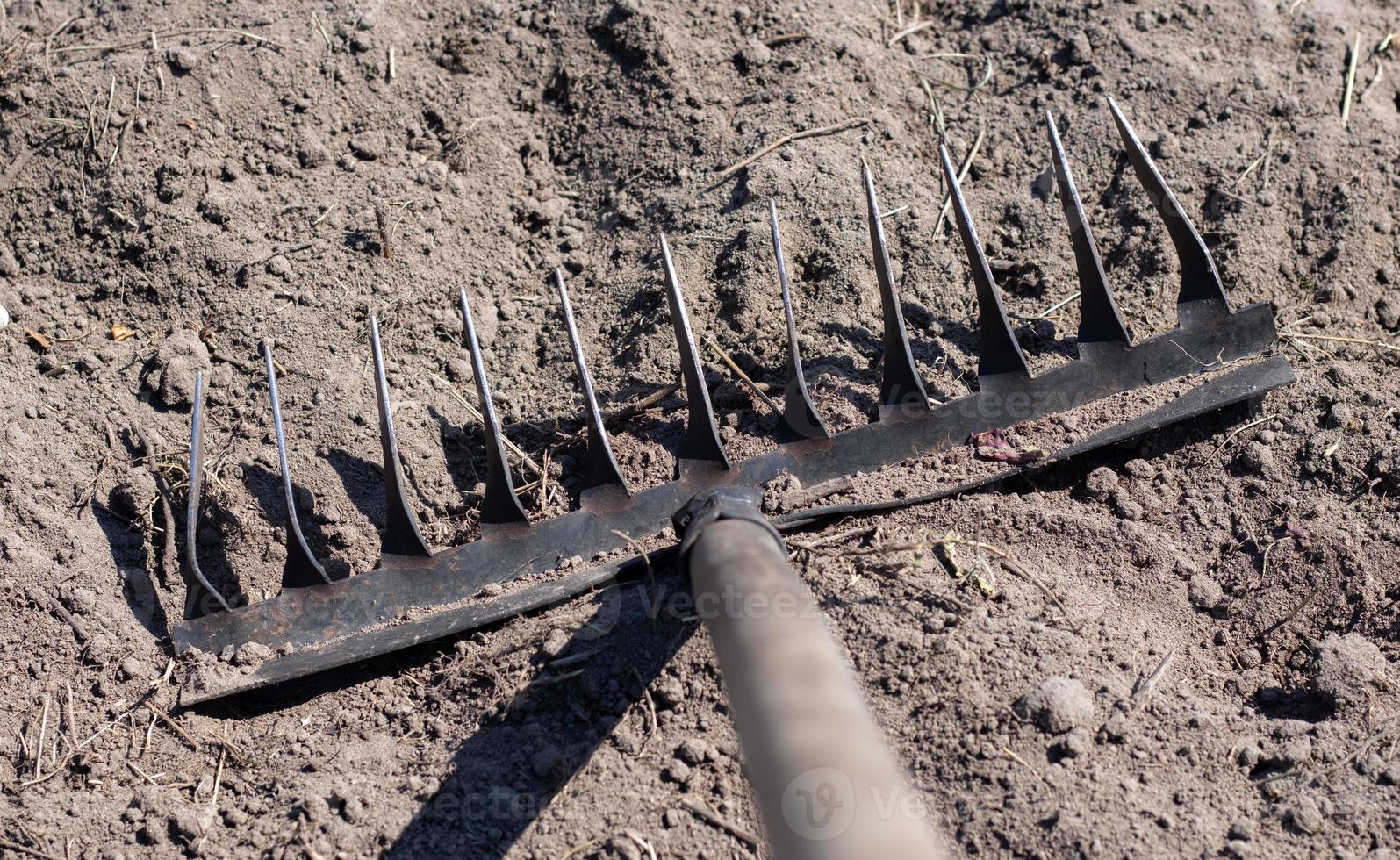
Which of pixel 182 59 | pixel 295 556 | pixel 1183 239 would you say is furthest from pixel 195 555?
pixel 1183 239

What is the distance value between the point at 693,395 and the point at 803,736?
1.38 metres

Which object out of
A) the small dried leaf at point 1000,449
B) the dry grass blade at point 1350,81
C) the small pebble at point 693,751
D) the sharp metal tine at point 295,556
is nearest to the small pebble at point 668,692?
the small pebble at point 693,751

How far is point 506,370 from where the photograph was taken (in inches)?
121

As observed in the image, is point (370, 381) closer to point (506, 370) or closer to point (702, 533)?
point (506, 370)

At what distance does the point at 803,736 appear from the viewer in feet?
4.54

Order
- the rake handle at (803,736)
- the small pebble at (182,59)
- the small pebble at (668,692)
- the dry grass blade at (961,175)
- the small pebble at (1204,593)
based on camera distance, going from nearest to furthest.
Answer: the rake handle at (803,736)
the small pebble at (668,692)
the small pebble at (1204,593)
the dry grass blade at (961,175)
the small pebble at (182,59)

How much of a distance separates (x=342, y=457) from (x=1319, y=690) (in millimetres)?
2273

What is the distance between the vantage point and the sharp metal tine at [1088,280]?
2752 millimetres

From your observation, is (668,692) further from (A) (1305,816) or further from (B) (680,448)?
(A) (1305,816)

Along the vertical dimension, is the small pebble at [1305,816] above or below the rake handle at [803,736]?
below

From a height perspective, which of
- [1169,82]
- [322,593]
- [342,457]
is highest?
[1169,82]

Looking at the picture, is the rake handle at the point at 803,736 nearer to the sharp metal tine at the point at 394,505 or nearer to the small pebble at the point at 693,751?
the small pebble at the point at 693,751

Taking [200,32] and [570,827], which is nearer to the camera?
[570,827]

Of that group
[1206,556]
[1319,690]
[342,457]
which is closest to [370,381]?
[342,457]
